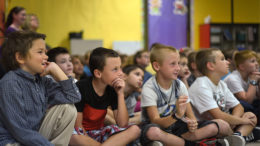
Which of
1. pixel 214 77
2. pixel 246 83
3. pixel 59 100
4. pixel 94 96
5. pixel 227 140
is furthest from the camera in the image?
pixel 246 83

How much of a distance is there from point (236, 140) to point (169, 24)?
5816 mm

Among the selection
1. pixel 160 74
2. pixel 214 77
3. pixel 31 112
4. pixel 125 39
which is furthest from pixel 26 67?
pixel 125 39

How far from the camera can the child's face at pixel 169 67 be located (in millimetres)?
2260

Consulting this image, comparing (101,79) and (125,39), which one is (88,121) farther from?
(125,39)

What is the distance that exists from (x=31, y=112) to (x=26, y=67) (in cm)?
25

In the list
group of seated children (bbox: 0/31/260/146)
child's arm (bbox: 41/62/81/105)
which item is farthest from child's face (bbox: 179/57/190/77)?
child's arm (bbox: 41/62/81/105)

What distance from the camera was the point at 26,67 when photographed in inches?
64.6

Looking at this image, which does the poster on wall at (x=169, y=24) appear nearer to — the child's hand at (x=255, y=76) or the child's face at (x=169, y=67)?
the child's hand at (x=255, y=76)

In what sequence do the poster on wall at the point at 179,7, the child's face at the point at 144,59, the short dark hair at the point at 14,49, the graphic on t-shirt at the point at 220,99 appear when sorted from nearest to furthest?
the short dark hair at the point at 14,49
the graphic on t-shirt at the point at 220,99
the child's face at the point at 144,59
the poster on wall at the point at 179,7

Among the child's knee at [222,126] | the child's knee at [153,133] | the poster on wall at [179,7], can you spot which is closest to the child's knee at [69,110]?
the child's knee at [153,133]

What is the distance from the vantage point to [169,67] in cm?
228

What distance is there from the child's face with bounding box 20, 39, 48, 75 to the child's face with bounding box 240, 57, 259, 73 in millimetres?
2130

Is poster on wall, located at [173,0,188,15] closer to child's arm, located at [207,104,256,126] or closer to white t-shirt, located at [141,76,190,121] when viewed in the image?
child's arm, located at [207,104,256,126]

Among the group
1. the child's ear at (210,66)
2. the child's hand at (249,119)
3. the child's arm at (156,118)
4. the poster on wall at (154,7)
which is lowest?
the child's hand at (249,119)
